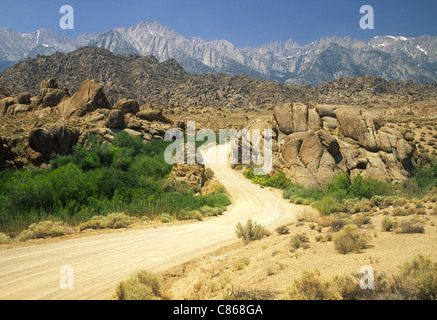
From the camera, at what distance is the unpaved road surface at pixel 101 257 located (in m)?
5.71

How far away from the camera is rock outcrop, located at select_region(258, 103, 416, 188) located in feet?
84.7

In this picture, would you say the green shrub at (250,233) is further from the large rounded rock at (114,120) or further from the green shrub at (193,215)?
the large rounded rock at (114,120)

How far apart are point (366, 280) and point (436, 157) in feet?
120

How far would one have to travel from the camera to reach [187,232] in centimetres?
1291

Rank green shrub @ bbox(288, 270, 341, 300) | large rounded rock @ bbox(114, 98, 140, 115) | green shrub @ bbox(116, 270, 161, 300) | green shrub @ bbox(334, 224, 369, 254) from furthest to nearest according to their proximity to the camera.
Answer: large rounded rock @ bbox(114, 98, 140, 115)
green shrub @ bbox(334, 224, 369, 254)
green shrub @ bbox(116, 270, 161, 300)
green shrub @ bbox(288, 270, 341, 300)

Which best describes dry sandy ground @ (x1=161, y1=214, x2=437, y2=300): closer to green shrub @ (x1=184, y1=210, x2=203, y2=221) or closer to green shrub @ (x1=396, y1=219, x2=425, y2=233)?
green shrub @ (x1=396, y1=219, x2=425, y2=233)

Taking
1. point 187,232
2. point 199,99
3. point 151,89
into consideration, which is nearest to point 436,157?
point 187,232

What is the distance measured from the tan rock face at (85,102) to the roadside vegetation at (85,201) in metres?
26.0

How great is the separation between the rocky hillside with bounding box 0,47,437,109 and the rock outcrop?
3496 inches

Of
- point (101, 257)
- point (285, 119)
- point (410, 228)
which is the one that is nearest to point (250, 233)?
point (410, 228)

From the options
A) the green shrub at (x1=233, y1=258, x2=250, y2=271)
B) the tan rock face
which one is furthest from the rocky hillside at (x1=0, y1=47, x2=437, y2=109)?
the green shrub at (x1=233, y1=258, x2=250, y2=271)

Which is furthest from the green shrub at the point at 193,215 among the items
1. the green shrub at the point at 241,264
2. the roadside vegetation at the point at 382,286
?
the roadside vegetation at the point at 382,286

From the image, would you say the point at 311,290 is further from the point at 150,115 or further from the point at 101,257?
the point at 150,115

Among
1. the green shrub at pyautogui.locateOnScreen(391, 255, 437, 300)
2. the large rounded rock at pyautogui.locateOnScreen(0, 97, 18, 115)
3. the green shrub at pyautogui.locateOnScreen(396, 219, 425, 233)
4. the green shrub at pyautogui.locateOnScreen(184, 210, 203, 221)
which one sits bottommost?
the green shrub at pyautogui.locateOnScreen(184, 210, 203, 221)
